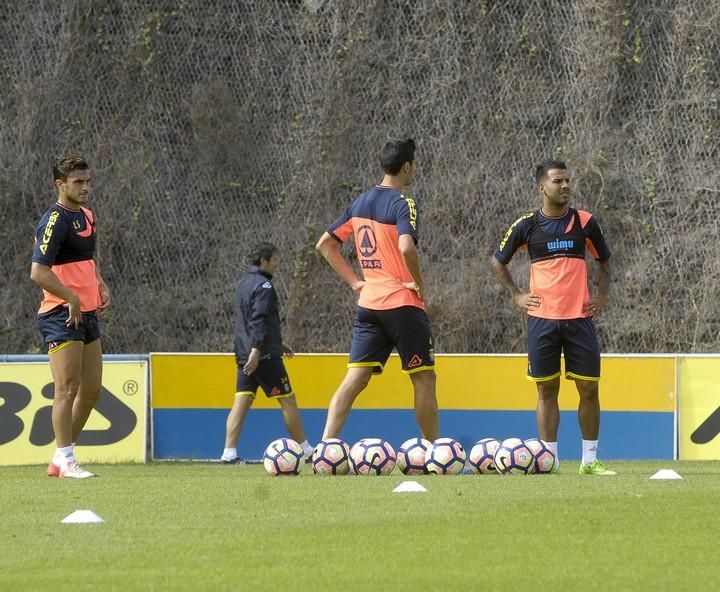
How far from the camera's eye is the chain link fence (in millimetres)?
16641

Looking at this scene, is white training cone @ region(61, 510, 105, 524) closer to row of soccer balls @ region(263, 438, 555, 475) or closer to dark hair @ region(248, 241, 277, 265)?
row of soccer balls @ region(263, 438, 555, 475)

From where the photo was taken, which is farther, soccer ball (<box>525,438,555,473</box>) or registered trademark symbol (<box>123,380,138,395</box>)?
registered trademark symbol (<box>123,380,138,395</box>)

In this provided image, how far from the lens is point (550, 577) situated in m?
5.15

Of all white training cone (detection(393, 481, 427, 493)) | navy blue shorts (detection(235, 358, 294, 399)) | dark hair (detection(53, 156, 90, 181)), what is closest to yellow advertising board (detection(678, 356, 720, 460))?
navy blue shorts (detection(235, 358, 294, 399))

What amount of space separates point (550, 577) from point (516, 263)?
1189cm

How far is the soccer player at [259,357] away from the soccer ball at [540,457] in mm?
3742

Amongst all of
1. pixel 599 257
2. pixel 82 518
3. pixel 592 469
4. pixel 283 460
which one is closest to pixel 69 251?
pixel 283 460

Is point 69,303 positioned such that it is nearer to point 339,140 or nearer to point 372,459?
point 372,459

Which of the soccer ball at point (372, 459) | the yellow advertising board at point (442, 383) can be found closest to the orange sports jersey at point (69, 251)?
the soccer ball at point (372, 459)

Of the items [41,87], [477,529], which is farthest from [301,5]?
[477,529]

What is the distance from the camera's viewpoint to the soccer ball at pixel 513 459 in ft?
31.1

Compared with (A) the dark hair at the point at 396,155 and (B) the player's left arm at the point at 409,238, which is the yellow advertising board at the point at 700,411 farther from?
(A) the dark hair at the point at 396,155

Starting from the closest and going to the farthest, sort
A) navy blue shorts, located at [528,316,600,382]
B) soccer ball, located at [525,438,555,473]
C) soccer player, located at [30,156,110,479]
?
soccer ball, located at [525,438,555,473] → soccer player, located at [30,156,110,479] → navy blue shorts, located at [528,316,600,382]

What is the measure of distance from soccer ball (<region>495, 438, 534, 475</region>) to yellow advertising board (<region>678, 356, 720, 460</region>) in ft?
13.5
